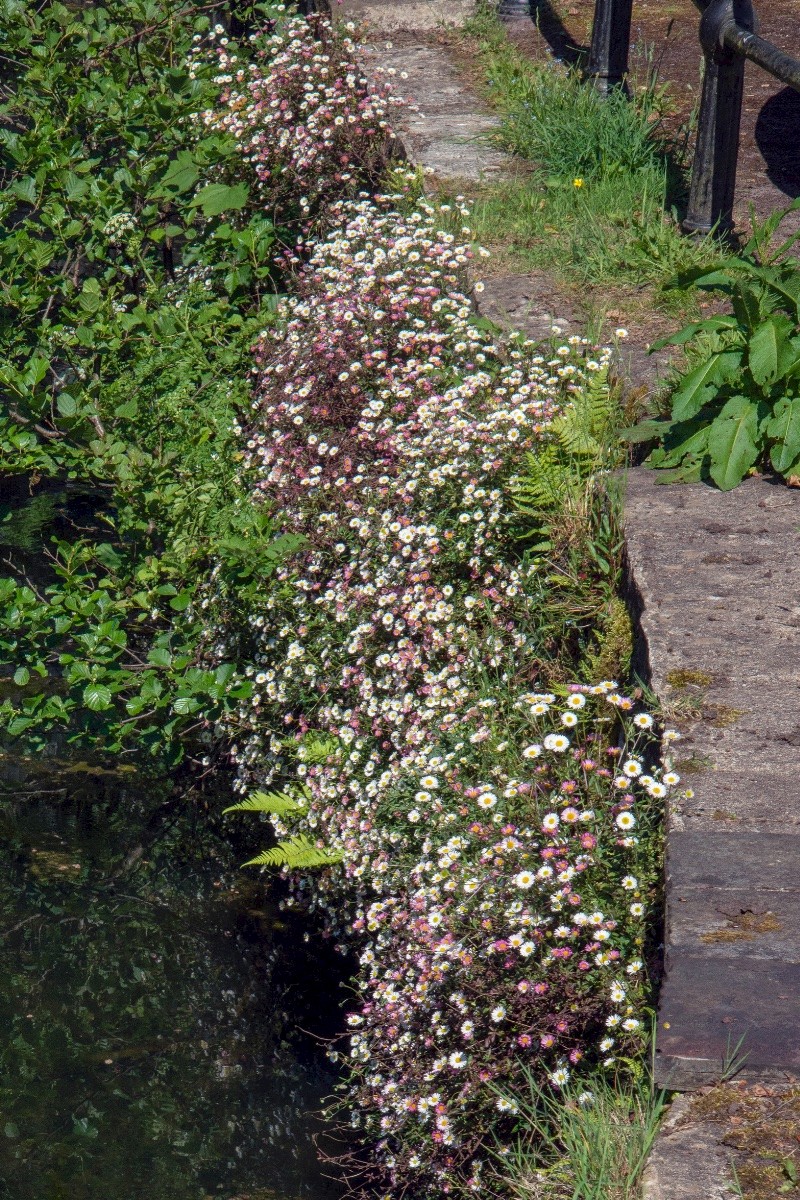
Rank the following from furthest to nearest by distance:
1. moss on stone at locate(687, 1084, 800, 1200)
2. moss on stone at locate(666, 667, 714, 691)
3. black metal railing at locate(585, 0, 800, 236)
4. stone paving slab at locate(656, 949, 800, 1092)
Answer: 1. black metal railing at locate(585, 0, 800, 236)
2. moss on stone at locate(666, 667, 714, 691)
3. stone paving slab at locate(656, 949, 800, 1092)
4. moss on stone at locate(687, 1084, 800, 1200)

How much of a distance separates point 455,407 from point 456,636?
0.91 m

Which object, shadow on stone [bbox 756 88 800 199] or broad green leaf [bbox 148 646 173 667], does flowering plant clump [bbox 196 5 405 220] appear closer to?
shadow on stone [bbox 756 88 800 199]

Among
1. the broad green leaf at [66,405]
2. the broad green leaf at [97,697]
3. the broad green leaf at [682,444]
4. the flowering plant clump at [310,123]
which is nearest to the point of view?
the broad green leaf at [682,444]

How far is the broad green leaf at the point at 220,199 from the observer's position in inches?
252

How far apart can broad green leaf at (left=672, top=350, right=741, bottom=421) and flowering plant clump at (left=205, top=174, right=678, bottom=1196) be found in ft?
1.71

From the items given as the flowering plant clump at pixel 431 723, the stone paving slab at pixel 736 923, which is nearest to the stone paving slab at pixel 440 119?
the flowering plant clump at pixel 431 723

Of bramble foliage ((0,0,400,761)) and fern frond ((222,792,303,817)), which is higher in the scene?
bramble foliage ((0,0,400,761))

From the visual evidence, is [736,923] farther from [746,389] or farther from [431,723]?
[746,389]

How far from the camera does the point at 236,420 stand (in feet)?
19.3

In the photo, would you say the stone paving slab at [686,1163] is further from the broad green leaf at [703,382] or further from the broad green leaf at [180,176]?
the broad green leaf at [180,176]

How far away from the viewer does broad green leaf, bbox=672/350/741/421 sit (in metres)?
3.90

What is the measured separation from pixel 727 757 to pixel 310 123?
4719 millimetres

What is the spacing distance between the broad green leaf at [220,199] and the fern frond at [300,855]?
346 cm

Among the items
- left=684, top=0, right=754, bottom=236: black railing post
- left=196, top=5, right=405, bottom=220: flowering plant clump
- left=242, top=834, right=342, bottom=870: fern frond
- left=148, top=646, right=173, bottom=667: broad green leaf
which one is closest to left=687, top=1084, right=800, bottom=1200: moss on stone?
left=242, top=834, right=342, bottom=870: fern frond
